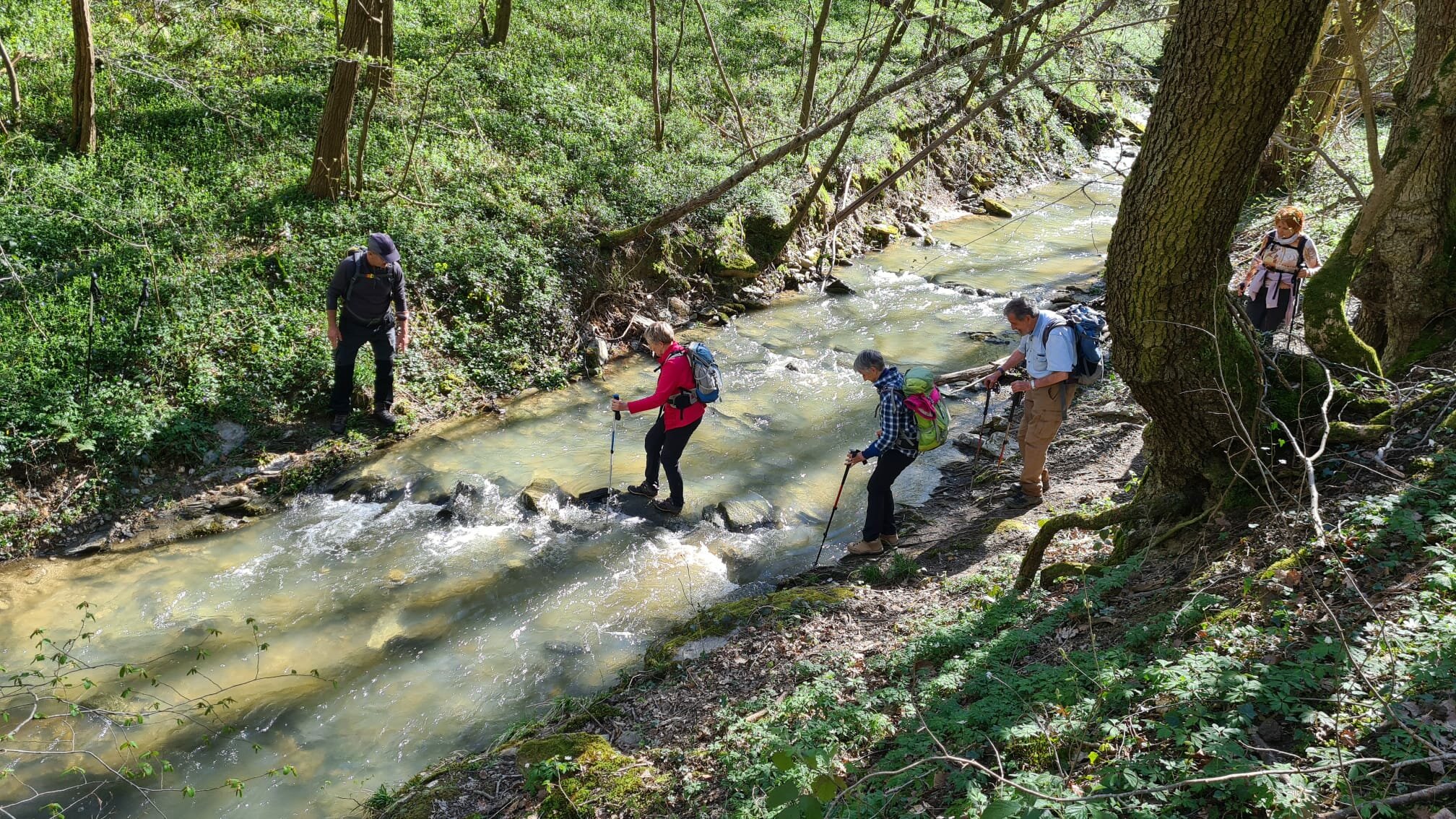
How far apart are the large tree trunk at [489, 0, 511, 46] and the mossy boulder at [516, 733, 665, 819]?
16.5 m

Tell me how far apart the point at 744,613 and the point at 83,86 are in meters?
11.2

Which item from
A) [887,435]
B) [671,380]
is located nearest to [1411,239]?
[887,435]

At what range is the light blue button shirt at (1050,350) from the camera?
23.8 ft

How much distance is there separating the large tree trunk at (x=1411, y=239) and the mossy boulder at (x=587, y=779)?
5.83m

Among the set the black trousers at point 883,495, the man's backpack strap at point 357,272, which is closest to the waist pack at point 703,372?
the black trousers at point 883,495

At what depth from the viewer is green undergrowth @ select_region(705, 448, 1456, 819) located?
3.12 meters

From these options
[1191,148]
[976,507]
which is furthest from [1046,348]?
[1191,148]

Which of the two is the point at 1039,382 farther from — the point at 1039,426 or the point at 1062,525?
the point at 1062,525

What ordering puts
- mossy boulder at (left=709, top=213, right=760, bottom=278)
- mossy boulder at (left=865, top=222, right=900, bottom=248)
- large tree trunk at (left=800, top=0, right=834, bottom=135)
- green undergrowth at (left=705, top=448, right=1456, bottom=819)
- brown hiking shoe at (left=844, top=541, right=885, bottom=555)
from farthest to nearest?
1. mossy boulder at (left=865, top=222, right=900, bottom=248)
2. mossy boulder at (left=709, top=213, right=760, bottom=278)
3. large tree trunk at (left=800, top=0, right=834, bottom=135)
4. brown hiking shoe at (left=844, top=541, right=885, bottom=555)
5. green undergrowth at (left=705, top=448, right=1456, bottom=819)

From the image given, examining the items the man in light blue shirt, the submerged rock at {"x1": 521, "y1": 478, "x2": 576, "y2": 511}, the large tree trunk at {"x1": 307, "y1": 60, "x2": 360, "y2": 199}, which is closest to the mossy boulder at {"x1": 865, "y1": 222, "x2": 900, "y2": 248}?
the man in light blue shirt

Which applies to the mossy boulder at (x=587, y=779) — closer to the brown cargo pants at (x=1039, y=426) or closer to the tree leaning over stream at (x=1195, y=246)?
the tree leaning over stream at (x=1195, y=246)

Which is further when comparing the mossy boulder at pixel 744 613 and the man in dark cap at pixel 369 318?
the man in dark cap at pixel 369 318

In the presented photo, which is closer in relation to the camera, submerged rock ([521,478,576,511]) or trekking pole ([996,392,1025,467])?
trekking pole ([996,392,1025,467])

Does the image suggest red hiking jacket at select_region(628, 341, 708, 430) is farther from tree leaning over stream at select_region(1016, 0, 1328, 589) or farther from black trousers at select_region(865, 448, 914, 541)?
tree leaning over stream at select_region(1016, 0, 1328, 589)
